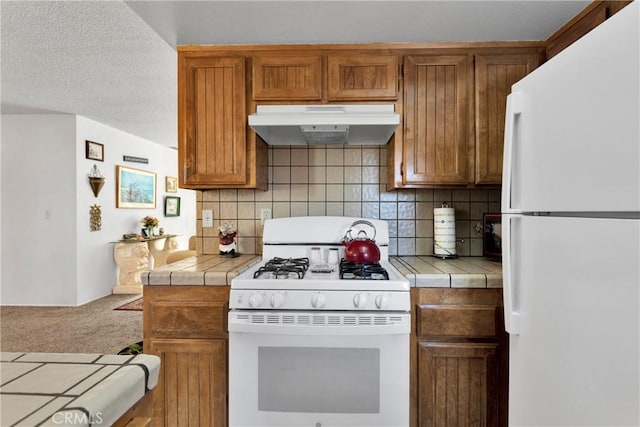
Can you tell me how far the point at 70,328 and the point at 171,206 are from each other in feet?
10.4

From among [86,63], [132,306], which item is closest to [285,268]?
[86,63]

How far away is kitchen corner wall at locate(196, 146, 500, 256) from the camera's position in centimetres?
225

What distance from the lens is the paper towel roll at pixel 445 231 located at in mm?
2109

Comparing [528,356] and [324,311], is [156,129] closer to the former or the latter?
[324,311]

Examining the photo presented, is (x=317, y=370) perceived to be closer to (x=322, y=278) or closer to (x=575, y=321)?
(x=322, y=278)

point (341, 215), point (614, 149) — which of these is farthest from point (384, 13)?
point (614, 149)

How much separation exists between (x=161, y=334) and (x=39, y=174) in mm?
3711

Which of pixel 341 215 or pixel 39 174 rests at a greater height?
pixel 39 174

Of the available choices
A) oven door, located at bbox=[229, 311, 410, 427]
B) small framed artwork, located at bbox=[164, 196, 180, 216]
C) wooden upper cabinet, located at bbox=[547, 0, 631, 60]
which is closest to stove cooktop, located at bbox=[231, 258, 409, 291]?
oven door, located at bbox=[229, 311, 410, 427]

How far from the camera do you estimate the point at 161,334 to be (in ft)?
5.38

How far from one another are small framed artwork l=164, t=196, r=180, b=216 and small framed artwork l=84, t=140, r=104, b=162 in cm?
173

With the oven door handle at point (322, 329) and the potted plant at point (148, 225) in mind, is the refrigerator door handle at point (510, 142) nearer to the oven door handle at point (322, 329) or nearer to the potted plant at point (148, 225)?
the oven door handle at point (322, 329)

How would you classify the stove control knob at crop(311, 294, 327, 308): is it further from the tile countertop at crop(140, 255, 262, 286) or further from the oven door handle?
the tile countertop at crop(140, 255, 262, 286)

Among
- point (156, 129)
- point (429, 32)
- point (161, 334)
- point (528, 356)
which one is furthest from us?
point (156, 129)
